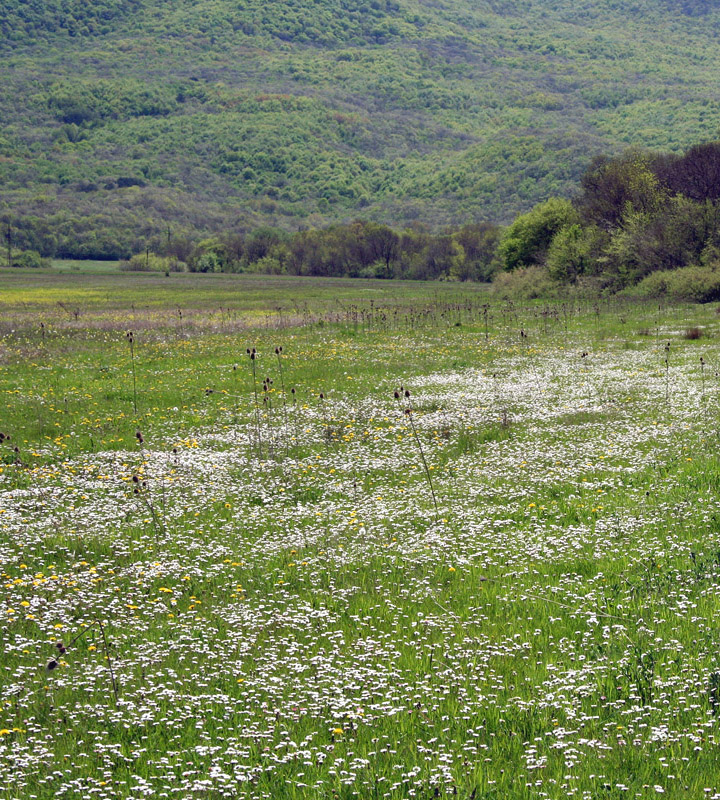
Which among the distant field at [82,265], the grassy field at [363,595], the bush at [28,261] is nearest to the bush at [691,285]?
the grassy field at [363,595]

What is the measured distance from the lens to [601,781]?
589 centimetres

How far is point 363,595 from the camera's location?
9.91 meters

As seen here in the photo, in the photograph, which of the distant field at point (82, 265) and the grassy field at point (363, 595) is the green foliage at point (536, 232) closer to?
the grassy field at point (363, 595)

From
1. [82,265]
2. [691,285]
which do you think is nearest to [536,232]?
[691,285]

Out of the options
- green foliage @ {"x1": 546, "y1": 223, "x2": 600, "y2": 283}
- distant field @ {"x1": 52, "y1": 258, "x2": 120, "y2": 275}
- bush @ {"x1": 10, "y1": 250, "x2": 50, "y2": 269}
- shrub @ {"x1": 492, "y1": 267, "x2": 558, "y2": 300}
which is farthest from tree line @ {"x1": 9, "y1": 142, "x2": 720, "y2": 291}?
bush @ {"x1": 10, "y1": 250, "x2": 50, "y2": 269}

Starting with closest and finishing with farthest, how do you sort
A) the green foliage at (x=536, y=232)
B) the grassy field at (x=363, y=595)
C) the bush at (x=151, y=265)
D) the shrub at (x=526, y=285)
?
the grassy field at (x=363, y=595) < the shrub at (x=526, y=285) < the green foliage at (x=536, y=232) < the bush at (x=151, y=265)

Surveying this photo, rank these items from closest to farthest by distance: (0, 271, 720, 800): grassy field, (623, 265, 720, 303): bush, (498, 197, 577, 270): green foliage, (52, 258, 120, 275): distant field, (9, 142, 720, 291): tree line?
(0, 271, 720, 800): grassy field → (623, 265, 720, 303): bush → (9, 142, 720, 291): tree line → (498, 197, 577, 270): green foliage → (52, 258, 120, 275): distant field

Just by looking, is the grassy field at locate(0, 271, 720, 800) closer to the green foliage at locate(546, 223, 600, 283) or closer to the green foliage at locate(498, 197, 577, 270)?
the green foliage at locate(546, 223, 600, 283)

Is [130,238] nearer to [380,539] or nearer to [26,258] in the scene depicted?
[26,258]

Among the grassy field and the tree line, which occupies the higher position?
the tree line

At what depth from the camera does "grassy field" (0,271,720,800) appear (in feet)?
20.8

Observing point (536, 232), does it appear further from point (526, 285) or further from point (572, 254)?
point (526, 285)

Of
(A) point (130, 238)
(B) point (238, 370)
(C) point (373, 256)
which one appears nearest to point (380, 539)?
(B) point (238, 370)

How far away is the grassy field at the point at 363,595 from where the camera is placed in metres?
6.34
